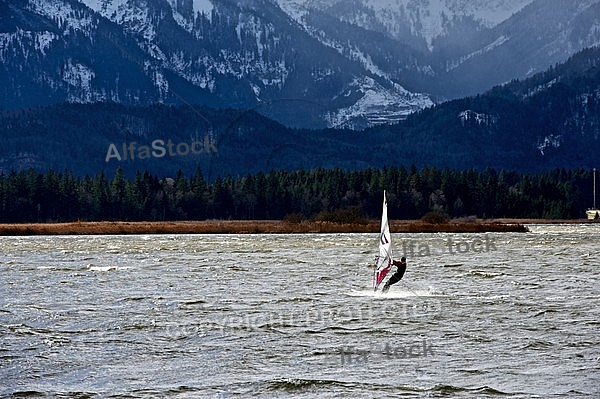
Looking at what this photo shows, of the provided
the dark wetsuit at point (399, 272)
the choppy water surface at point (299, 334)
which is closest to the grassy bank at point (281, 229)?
the choppy water surface at point (299, 334)

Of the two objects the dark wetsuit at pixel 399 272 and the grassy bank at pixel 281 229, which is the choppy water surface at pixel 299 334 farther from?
the grassy bank at pixel 281 229

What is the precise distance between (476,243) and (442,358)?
76.8 metres

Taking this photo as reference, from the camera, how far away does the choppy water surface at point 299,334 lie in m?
24.0

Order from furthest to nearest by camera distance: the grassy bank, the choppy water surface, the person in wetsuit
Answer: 1. the grassy bank
2. the person in wetsuit
3. the choppy water surface

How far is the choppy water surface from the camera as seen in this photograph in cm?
2400

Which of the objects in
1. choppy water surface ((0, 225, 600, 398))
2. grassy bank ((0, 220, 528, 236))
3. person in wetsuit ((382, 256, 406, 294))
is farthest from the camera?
grassy bank ((0, 220, 528, 236))

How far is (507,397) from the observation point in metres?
22.3

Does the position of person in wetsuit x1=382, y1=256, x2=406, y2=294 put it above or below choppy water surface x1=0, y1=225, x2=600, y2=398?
above

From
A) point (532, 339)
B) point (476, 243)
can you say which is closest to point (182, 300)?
point (532, 339)

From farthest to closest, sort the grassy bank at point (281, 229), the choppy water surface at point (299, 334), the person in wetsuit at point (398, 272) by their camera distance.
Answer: the grassy bank at point (281, 229) → the person in wetsuit at point (398, 272) → the choppy water surface at point (299, 334)

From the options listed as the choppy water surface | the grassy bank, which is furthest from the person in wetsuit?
the grassy bank

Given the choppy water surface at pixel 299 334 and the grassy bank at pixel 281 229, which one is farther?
the grassy bank at pixel 281 229

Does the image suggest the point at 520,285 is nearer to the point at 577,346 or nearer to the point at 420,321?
the point at 420,321

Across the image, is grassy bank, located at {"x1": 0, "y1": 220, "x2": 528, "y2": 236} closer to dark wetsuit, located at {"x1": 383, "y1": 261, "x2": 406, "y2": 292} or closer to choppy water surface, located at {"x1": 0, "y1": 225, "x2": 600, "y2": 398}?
choppy water surface, located at {"x1": 0, "y1": 225, "x2": 600, "y2": 398}
